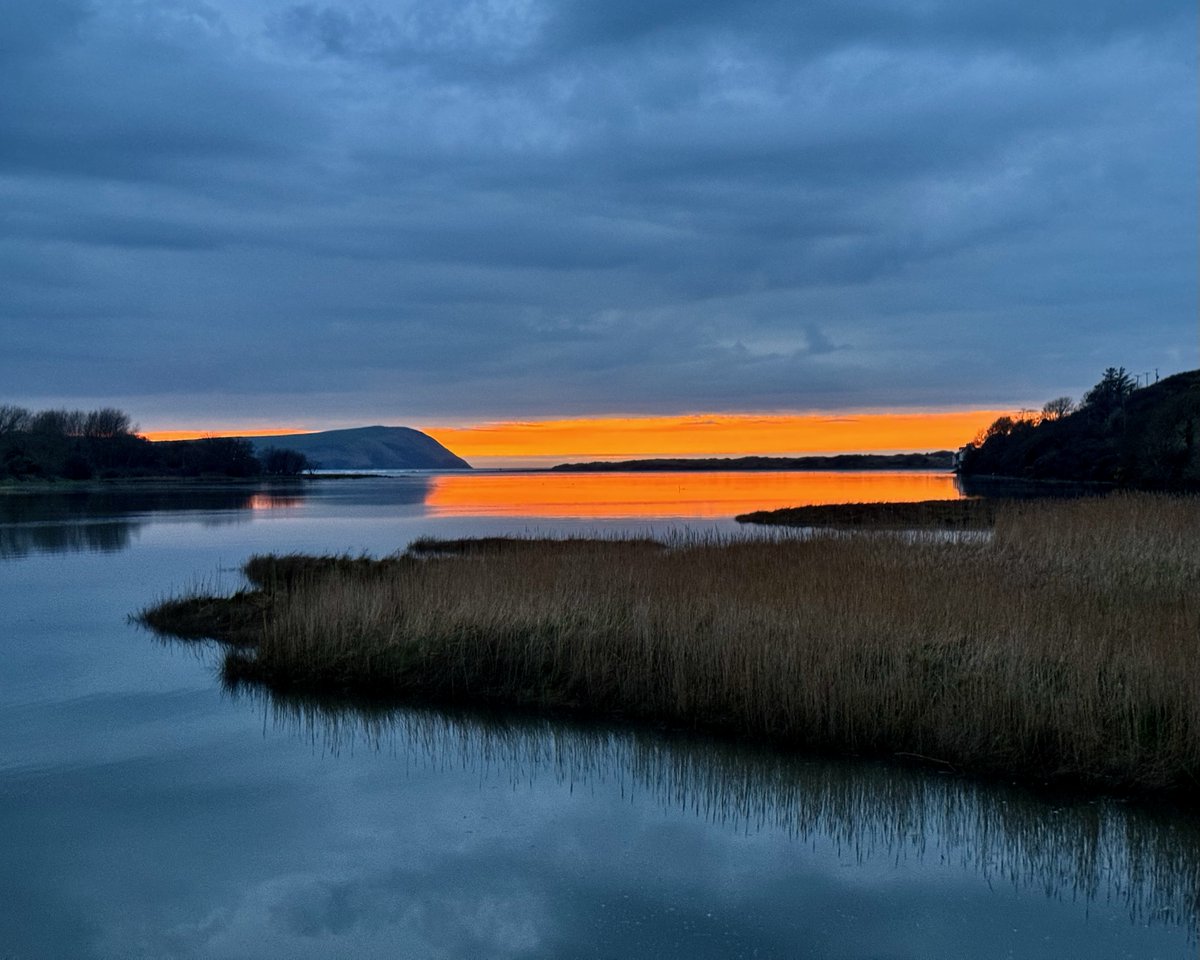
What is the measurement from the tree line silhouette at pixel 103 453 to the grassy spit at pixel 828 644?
336ft

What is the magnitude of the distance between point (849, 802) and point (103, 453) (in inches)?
5426

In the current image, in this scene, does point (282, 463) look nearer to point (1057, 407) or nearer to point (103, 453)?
point (103, 453)

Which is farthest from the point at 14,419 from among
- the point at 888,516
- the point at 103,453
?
the point at 888,516

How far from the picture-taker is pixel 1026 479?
99.4 metres

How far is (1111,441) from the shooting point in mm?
86188

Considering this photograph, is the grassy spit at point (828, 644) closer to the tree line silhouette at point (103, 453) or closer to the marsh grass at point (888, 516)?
the marsh grass at point (888, 516)

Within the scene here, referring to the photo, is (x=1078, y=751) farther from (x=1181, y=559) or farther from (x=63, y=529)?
(x=63, y=529)

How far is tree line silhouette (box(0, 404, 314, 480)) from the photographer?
106562 millimetres

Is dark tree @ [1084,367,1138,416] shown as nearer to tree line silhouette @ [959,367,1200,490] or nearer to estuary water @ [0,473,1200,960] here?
tree line silhouette @ [959,367,1200,490]

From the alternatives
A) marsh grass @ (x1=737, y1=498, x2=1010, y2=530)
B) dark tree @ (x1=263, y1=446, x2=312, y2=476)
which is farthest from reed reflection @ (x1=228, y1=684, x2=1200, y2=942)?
dark tree @ (x1=263, y1=446, x2=312, y2=476)

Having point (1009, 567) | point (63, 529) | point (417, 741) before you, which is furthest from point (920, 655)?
point (63, 529)

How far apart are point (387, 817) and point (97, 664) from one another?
8.78 m

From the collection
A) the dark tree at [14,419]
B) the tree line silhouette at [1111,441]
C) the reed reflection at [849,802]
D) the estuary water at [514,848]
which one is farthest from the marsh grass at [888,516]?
the dark tree at [14,419]

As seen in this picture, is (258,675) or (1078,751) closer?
(1078,751)
